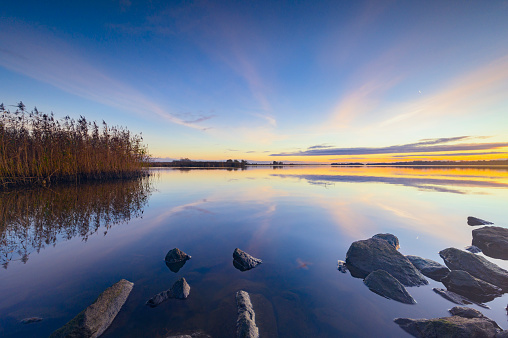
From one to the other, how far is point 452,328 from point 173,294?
5141mm

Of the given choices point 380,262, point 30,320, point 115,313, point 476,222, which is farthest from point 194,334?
point 476,222

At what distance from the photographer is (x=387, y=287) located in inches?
172

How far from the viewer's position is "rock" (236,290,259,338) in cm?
301

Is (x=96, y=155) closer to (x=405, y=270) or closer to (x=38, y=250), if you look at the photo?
(x=38, y=250)

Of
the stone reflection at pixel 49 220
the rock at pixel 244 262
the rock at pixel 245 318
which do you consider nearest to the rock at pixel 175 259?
the rock at pixel 244 262

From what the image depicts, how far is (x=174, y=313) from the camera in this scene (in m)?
3.52

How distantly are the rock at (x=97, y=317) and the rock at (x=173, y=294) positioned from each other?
0.58 metres

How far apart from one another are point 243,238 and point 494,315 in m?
→ 6.44

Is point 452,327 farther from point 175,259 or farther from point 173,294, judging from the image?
point 175,259

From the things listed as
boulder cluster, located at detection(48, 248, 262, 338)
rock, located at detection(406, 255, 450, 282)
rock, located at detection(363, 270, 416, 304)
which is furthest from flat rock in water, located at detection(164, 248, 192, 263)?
rock, located at detection(406, 255, 450, 282)

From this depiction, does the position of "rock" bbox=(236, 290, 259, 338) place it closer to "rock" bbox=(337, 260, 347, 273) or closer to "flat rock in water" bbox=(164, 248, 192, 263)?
"flat rock in water" bbox=(164, 248, 192, 263)

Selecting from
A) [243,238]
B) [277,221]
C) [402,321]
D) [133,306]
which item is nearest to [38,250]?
[133,306]

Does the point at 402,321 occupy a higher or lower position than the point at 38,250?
lower

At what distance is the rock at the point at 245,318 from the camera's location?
301 cm
